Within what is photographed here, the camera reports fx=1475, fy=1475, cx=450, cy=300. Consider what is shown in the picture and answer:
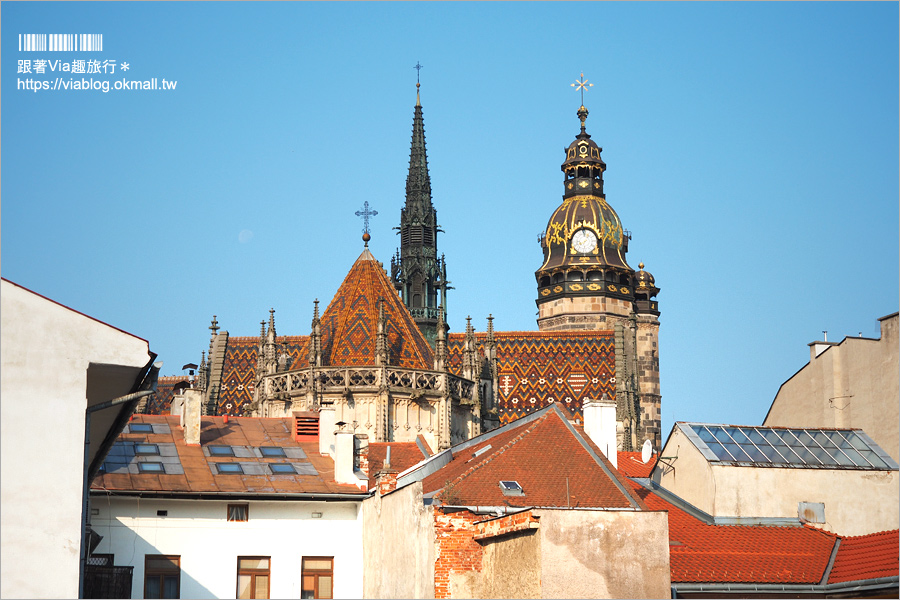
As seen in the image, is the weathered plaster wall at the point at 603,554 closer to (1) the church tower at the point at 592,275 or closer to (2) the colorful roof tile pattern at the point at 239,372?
(2) the colorful roof tile pattern at the point at 239,372

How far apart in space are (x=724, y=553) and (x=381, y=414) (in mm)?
20239

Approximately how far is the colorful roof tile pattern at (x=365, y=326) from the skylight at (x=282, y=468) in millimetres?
19462

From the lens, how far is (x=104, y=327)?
1847cm

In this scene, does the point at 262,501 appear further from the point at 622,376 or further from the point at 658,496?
the point at 622,376

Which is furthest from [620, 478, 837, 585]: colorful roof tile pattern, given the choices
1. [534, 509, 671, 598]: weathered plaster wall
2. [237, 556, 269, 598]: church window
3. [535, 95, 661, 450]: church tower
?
[535, 95, 661, 450]: church tower

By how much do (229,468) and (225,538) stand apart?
2092mm

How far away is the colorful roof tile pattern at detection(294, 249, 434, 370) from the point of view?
49469 millimetres

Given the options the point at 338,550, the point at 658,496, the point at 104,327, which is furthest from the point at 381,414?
the point at 104,327

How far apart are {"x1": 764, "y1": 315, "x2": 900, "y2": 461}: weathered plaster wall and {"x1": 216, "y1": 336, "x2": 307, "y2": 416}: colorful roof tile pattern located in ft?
82.3

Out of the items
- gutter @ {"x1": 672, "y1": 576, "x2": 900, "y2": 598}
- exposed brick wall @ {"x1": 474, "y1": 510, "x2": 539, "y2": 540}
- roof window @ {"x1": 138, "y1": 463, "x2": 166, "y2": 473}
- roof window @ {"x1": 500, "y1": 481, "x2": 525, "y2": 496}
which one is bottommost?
gutter @ {"x1": 672, "y1": 576, "x2": 900, "y2": 598}

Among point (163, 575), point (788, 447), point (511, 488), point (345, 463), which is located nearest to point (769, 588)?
point (511, 488)

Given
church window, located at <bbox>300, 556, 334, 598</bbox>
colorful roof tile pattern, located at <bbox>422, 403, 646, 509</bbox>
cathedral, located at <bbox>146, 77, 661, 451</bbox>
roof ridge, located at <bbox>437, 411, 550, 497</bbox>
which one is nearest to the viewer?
colorful roof tile pattern, located at <bbox>422, 403, 646, 509</bbox>

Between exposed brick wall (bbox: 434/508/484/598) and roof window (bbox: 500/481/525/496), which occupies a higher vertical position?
roof window (bbox: 500/481/525/496)

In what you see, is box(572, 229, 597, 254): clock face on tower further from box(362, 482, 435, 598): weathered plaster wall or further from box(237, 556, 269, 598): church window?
box(237, 556, 269, 598): church window
